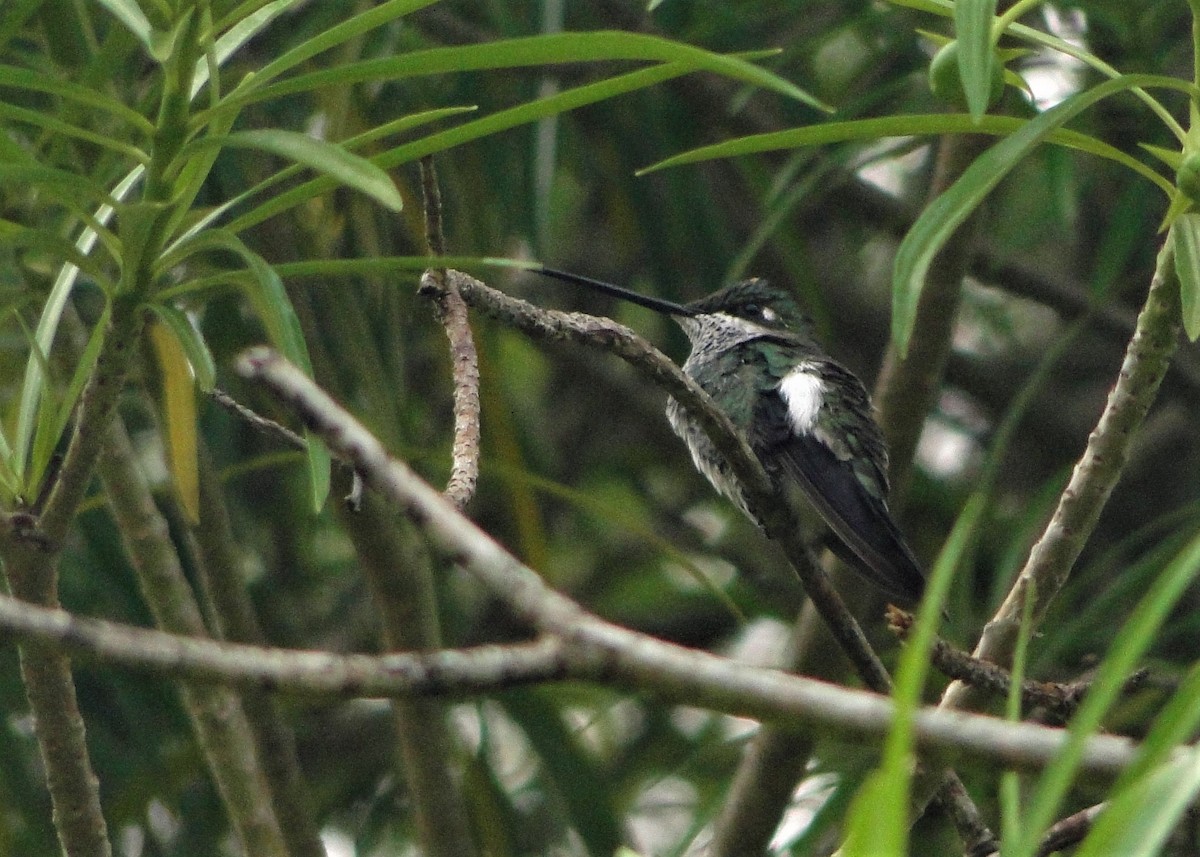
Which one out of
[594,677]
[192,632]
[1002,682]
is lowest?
[594,677]

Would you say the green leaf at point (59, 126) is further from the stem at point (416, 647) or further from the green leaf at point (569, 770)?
the green leaf at point (569, 770)

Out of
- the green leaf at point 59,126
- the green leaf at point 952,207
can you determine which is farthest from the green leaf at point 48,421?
the green leaf at point 952,207

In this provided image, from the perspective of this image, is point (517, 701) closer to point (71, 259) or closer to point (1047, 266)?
point (71, 259)

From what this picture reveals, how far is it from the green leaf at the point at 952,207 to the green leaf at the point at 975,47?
8 cm

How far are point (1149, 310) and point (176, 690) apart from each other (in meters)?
2.48

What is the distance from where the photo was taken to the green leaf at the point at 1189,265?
1.63 m

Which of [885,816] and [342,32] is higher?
[342,32]

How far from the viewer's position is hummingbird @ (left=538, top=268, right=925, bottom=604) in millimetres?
3127

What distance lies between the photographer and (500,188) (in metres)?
4.07

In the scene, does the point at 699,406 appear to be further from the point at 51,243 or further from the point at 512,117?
the point at 51,243

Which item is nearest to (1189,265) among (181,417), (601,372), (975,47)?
(975,47)

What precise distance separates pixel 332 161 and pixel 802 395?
87.0 inches

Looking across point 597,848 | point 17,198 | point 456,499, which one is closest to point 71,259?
point 456,499

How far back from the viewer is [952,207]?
5.15 feet
